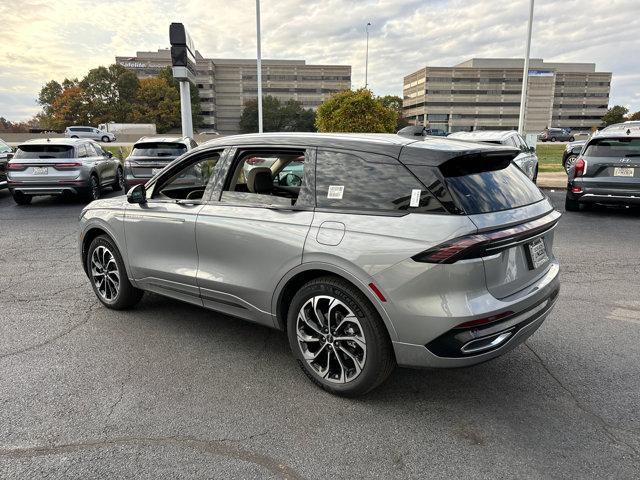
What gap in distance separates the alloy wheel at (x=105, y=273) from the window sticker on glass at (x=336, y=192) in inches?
102

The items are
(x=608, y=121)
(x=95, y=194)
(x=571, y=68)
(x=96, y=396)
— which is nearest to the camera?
(x=96, y=396)

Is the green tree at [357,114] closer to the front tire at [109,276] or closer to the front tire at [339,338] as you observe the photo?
the front tire at [109,276]

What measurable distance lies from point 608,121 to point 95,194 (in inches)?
4443

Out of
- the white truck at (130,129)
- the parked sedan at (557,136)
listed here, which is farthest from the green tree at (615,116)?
the white truck at (130,129)

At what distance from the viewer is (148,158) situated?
12273 millimetres

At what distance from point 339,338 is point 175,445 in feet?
3.72

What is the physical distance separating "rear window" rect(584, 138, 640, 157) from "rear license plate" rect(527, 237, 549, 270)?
7.43 m

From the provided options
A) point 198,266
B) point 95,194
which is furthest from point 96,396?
point 95,194

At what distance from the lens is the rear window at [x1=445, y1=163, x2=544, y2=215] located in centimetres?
280

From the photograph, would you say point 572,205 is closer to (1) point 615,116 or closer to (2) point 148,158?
(2) point 148,158

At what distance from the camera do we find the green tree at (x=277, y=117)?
95.6m

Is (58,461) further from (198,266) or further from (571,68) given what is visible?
(571,68)

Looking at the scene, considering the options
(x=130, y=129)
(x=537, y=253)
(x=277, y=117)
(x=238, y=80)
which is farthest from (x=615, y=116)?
(x=537, y=253)

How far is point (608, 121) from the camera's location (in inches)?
Result: 3954
